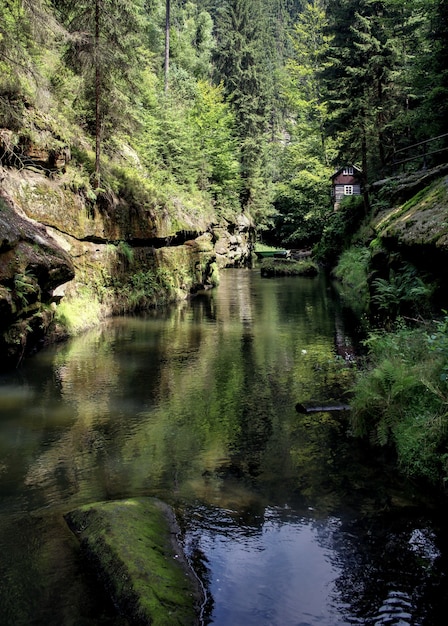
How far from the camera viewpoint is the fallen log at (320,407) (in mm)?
9055

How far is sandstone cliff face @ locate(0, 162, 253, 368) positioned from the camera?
11.7 m

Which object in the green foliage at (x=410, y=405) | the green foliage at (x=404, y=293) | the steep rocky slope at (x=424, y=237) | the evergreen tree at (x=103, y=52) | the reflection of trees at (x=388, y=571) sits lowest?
the reflection of trees at (x=388, y=571)

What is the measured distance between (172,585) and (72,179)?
15439 mm

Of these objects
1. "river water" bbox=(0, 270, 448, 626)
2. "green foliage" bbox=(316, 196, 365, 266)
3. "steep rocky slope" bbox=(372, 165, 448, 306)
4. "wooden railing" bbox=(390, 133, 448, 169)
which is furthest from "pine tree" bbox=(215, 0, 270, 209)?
"river water" bbox=(0, 270, 448, 626)

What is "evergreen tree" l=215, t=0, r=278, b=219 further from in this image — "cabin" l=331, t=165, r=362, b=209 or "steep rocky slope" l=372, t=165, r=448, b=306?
"steep rocky slope" l=372, t=165, r=448, b=306

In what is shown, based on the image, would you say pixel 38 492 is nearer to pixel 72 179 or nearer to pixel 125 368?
pixel 125 368

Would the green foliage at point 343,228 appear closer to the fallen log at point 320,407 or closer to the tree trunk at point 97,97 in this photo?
the tree trunk at point 97,97

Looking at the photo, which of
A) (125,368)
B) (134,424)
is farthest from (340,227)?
(134,424)

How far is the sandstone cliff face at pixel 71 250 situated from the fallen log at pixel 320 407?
21.0ft

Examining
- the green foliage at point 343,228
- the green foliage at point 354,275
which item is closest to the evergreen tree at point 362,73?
the green foliage at point 343,228

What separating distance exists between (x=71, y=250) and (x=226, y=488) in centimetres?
1253

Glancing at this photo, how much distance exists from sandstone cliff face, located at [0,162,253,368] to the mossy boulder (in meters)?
6.55

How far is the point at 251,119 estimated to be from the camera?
50.2 meters

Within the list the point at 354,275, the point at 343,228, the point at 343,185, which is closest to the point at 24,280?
the point at 354,275
